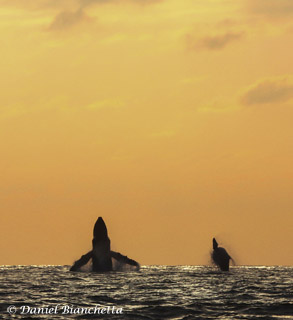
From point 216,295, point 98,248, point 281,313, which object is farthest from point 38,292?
point 98,248

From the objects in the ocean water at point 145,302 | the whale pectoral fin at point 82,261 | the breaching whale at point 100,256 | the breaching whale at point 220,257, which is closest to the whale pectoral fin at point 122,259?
the breaching whale at point 100,256

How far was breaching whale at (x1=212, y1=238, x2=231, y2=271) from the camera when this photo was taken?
7344cm

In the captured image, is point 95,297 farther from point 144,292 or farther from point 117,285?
point 117,285

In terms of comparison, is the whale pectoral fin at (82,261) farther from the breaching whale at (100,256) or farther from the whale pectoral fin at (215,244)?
the whale pectoral fin at (215,244)

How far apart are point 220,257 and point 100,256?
1228 cm

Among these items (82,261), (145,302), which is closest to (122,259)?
(82,261)

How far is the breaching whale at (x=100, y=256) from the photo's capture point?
2734 inches

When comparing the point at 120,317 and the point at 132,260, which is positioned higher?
the point at 132,260

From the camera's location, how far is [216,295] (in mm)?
38969

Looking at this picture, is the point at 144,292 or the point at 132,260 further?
the point at 132,260

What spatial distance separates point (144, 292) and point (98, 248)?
28.6m

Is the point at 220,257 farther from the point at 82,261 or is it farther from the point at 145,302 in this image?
the point at 145,302

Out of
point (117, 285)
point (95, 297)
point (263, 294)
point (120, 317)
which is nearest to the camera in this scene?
point (120, 317)

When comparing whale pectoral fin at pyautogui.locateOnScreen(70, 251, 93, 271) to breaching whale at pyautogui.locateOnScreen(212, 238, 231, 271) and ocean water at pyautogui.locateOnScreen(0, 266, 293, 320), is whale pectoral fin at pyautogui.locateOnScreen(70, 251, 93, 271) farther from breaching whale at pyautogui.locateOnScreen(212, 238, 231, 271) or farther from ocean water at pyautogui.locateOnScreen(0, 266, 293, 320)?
ocean water at pyautogui.locateOnScreen(0, 266, 293, 320)
